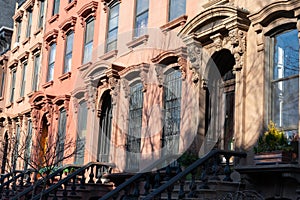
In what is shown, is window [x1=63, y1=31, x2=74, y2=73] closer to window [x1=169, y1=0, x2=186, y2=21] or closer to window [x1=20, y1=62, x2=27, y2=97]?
window [x1=20, y1=62, x2=27, y2=97]

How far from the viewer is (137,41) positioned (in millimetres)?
15414

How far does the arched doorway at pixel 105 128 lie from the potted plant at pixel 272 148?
7405 mm

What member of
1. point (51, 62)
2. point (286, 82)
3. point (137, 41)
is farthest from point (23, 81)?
point (286, 82)

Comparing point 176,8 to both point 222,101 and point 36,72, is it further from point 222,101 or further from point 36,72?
point 36,72

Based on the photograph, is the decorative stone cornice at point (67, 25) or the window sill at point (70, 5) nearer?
the decorative stone cornice at point (67, 25)

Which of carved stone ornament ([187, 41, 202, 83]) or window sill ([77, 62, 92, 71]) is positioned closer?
carved stone ornament ([187, 41, 202, 83])

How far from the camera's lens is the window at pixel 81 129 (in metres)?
17.8

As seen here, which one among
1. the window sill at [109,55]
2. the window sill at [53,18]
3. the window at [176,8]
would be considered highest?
the window sill at [53,18]

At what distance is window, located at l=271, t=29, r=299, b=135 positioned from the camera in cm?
1016

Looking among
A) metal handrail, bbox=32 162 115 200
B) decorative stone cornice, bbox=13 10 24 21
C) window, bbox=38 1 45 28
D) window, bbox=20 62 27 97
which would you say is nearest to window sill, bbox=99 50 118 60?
metal handrail, bbox=32 162 115 200

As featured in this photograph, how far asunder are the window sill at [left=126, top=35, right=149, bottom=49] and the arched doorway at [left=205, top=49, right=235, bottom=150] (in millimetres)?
3223

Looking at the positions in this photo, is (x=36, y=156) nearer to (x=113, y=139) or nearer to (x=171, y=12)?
(x=113, y=139)

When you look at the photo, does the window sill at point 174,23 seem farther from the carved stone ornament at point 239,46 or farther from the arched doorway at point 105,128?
the arched doorway at point 105,128

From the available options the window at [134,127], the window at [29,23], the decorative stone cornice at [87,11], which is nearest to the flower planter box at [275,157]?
the window at [134,127]
